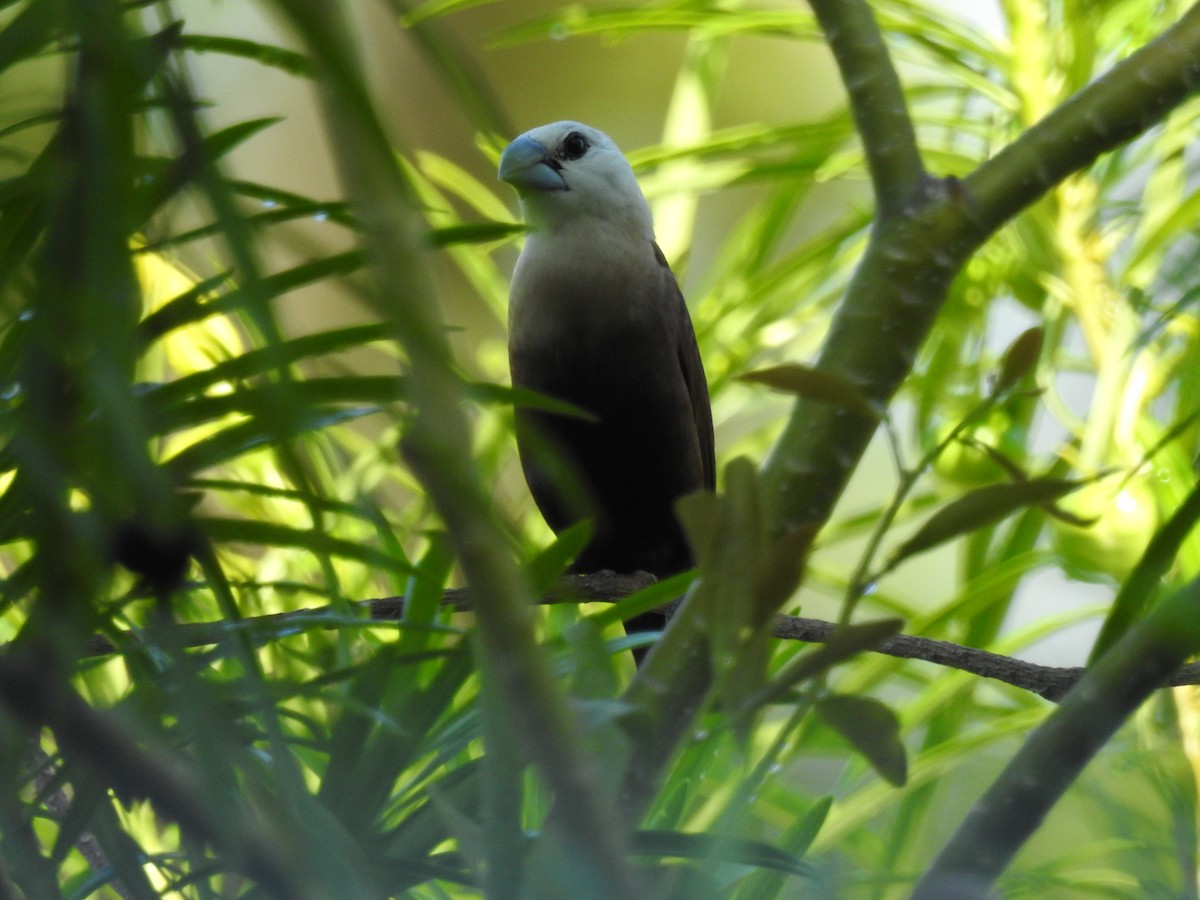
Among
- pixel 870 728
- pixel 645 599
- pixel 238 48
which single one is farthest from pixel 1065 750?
pixel 238 48

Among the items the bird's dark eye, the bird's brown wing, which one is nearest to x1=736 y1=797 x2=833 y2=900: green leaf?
the bird's brown wing

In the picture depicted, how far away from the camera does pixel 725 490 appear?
1.02 feet

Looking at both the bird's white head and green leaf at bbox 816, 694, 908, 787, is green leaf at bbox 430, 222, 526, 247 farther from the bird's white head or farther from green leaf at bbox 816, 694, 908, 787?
the bird's white head

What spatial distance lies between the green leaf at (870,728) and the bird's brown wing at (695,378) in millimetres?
1017

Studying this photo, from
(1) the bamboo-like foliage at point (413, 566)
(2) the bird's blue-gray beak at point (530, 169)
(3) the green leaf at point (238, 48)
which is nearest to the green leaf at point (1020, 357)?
(1) the bamboo-like foliage at point (413, 566)

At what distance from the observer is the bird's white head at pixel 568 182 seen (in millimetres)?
1348

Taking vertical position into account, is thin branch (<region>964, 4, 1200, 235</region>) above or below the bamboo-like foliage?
above

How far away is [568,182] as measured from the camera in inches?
54.1

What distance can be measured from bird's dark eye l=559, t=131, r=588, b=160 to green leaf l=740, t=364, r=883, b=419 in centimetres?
112

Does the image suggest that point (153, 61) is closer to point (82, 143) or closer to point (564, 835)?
point (82, 143)

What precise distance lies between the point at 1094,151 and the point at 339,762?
1.05 ft

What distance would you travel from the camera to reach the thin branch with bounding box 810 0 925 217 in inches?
17.3

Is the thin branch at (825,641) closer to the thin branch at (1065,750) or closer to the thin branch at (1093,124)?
the thin branch at (1065,750)

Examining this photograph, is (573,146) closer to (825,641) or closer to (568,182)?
(568,182)
